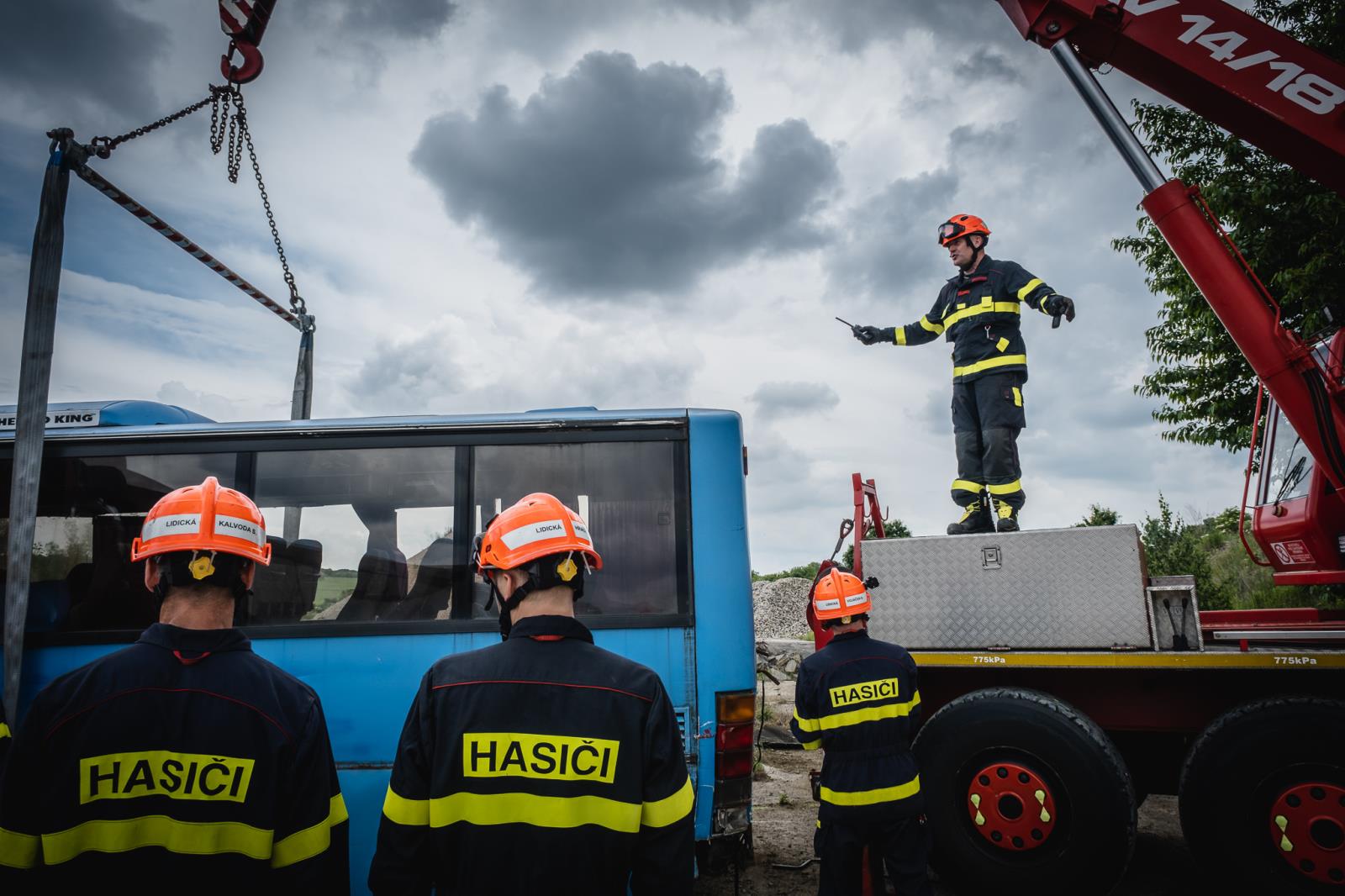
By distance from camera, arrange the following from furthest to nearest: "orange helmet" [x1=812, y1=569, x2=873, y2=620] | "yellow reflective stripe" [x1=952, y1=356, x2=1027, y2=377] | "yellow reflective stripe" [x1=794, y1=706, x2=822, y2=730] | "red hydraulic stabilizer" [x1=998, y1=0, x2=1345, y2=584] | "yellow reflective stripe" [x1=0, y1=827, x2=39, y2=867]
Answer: "yellow reflective stripe" [x1=952, y1=356, x2=1027, y2=377], "red hydraulic stabilizer" [x1=998, y1=0, x2=1345, y2=584], "orange helmet" [x1=812, y1=569, x2=873, y2=620], "yellow reflective stripe" [x1=794, y1=706, x2=822, y2=730], "yellow reflective stripe" [x1=0, y1=827, x2=39, y2=867]

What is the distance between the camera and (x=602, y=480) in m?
4.19

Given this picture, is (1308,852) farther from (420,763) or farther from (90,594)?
(90,594)

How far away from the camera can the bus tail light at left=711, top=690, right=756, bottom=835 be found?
379cm

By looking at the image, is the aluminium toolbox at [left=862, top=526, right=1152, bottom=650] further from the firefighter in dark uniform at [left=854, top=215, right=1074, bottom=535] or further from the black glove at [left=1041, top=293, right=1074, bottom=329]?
the black glove at [left=1041, top=293, right=1074, bottom=329]

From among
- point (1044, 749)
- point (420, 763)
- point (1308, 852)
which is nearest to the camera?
point (420, 763)

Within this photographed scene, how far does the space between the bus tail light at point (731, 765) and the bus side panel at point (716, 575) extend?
0.13ft

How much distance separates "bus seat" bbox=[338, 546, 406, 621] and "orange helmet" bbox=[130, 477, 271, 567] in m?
1.86

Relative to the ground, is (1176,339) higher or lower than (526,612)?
higher

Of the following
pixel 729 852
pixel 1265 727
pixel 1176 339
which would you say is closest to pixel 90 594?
pixel 729 852

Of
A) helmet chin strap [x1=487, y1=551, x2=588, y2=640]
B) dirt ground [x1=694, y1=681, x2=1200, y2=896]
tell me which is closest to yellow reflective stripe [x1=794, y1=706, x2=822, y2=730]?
dirt ground [x1=694, y1=681, x2=1200, y2=896]

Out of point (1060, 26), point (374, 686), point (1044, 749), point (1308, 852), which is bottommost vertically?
point (1308, 852)

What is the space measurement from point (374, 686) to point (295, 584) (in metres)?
0.77

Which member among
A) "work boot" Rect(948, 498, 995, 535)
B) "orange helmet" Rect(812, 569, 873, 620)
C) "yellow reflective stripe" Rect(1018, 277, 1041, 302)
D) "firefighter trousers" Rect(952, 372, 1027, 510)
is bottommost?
"orange helmet" Rect(812, 569, 873, 620)

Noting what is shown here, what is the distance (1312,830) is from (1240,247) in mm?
10114
